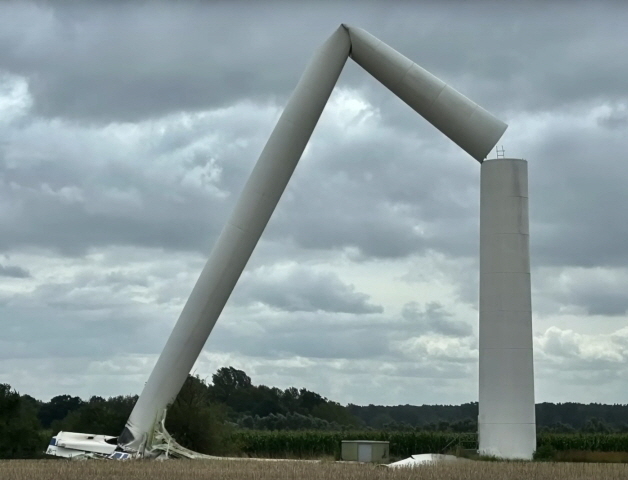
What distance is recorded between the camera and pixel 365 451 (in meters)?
37.6

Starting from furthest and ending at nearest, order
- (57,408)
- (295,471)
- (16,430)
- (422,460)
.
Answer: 1. (57,408)
2. (16,430)
3. (422,460)
4. (295,471)

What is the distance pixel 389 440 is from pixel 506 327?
18458mm

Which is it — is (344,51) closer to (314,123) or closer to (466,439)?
(314,123)

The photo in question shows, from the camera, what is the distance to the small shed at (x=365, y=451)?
3738 cm

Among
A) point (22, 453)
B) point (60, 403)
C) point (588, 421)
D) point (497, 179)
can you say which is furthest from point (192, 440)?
point (60, 403)

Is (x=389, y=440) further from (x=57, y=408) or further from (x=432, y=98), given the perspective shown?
(x=57, y=408)

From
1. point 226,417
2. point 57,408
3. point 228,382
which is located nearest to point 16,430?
point 226,417

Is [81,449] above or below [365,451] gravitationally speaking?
below

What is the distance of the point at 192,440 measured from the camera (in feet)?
135

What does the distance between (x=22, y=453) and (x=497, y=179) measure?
23613mm

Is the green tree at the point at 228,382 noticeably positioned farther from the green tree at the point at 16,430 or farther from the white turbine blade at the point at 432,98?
the white turbine blade at the point at 432,98

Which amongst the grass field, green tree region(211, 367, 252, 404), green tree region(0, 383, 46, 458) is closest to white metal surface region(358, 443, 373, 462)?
the grass field

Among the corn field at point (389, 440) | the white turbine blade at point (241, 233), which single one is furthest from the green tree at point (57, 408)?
the white turbine blade at point (241, 233)

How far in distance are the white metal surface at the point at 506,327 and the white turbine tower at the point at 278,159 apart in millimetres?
1343
